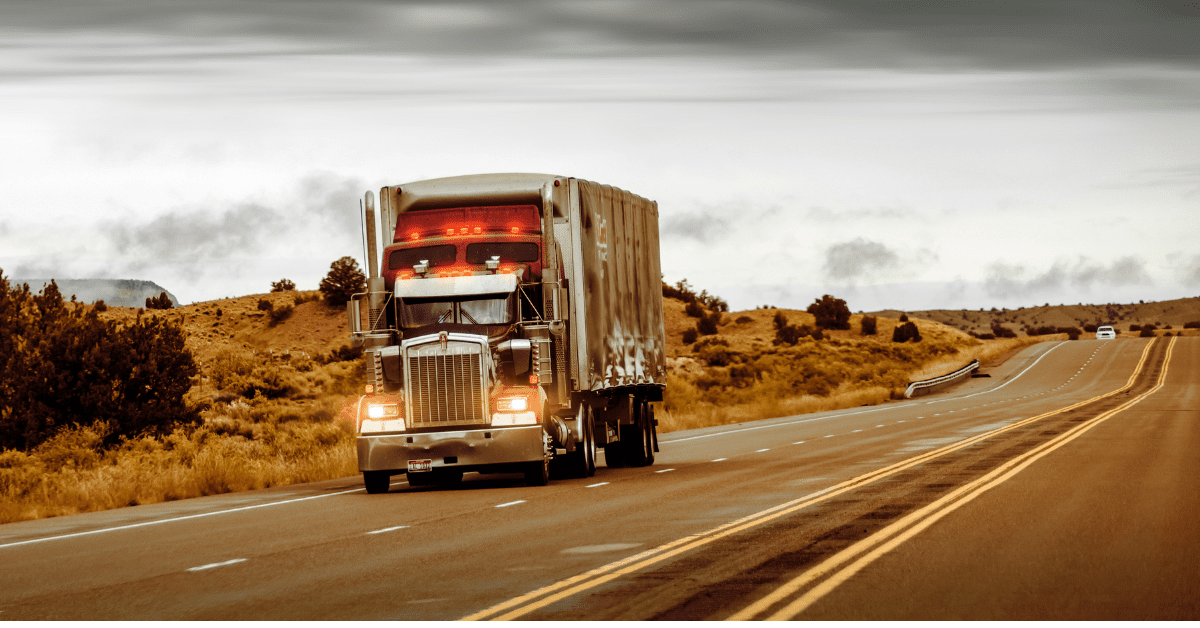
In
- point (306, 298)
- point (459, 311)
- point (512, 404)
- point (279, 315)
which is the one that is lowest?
point (512, 404)

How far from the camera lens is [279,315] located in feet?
342

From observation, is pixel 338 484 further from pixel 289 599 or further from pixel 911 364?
pixel 911 364

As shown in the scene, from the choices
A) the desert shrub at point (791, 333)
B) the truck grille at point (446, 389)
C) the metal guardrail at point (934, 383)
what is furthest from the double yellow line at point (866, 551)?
the desert shrub at point (791, 333)

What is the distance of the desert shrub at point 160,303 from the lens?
362 feet

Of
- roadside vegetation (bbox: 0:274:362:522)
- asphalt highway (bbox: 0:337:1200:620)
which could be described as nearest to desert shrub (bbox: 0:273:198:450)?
roadside vegetation (bbox: 0:274:362:522)

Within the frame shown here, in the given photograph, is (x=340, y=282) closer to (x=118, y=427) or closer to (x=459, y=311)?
(x=118, y=427)

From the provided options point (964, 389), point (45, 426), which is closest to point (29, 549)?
point (45, 426)

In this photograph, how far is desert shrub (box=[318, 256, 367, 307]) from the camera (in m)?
105

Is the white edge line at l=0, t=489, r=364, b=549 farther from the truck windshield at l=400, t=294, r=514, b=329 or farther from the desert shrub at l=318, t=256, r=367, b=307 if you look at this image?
the desert shrub at l=318, t=256, r=367, b=307

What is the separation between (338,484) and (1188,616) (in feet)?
52.6

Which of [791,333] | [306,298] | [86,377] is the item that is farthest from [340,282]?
[86,377]

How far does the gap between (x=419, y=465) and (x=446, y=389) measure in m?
1.14

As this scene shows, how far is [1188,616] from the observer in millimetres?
7996

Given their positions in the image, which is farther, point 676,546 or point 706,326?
point 706,326
